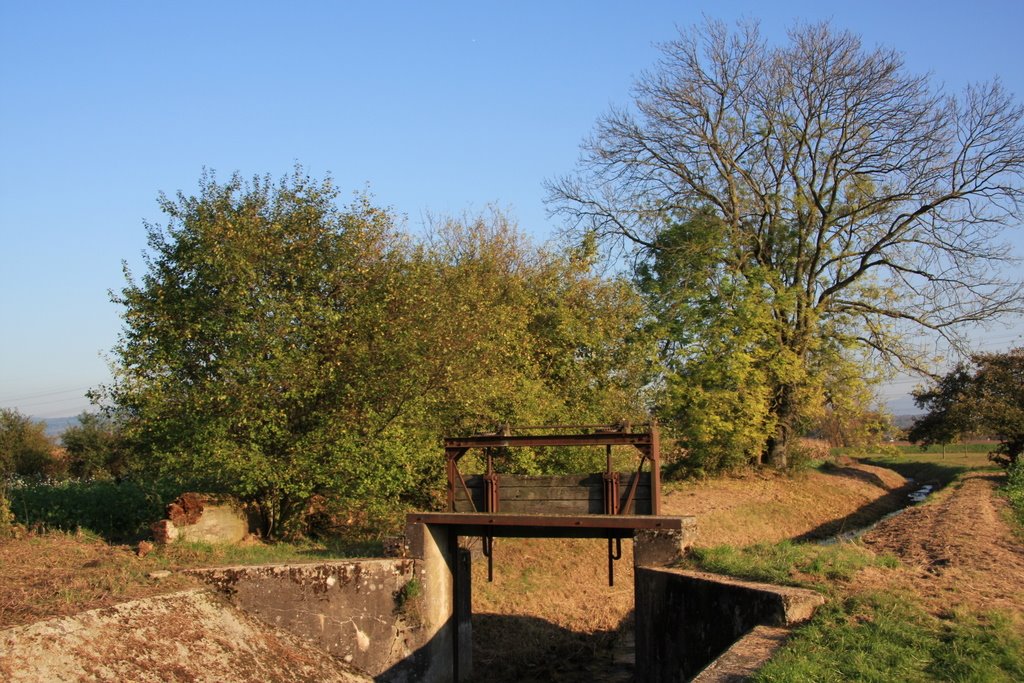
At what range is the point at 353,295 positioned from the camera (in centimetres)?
1577

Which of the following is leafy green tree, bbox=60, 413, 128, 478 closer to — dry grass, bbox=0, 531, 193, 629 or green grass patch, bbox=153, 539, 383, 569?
green grass patch, bbox=153, 539, 383, 569

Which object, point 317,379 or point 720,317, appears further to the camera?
point 720,317

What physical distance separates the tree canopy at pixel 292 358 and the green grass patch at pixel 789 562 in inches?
228

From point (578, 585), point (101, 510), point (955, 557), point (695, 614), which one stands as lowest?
point (578, 585)

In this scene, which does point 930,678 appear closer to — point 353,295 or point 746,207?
point 353,295

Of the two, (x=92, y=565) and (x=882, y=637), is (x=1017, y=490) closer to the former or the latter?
(x=882, y=637)

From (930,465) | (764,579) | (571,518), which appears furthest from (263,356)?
(930,465)

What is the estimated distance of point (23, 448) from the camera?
32.7 meters

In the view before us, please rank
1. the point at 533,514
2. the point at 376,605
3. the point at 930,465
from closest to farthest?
1. the point at 376,605
2. the point at 533,514
3. the point at 930,465

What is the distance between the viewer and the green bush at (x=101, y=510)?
15.3m

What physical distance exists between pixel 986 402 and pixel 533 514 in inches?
1005

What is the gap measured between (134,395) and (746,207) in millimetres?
21622

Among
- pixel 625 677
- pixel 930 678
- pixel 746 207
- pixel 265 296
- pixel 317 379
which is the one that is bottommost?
pixel 625 677

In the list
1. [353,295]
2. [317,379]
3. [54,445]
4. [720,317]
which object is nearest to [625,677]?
[317,379]
